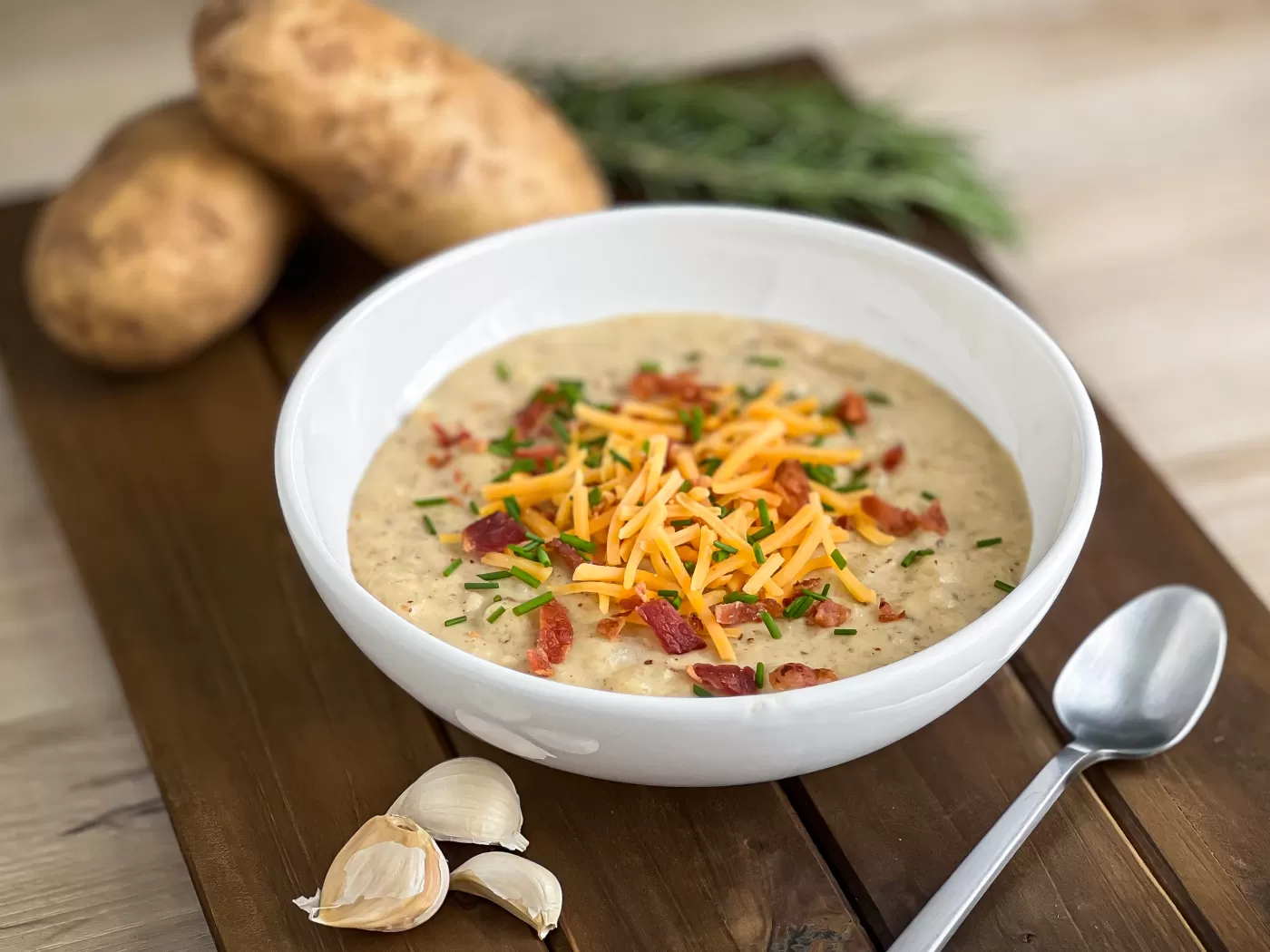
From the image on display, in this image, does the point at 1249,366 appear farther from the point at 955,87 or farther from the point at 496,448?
the point at 496,448

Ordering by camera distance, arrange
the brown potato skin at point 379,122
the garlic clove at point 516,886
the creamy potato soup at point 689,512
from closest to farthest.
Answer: the garlic clove at point 516,886 → the creamy potato soup at point 689,512 → the brown potato skin at point 379,122

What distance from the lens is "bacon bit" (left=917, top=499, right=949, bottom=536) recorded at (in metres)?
1.85

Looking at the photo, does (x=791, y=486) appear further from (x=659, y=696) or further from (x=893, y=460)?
(x=659, y=696)

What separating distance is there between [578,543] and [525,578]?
0.08 m

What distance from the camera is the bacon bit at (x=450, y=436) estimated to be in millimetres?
2053

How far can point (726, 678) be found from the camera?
1.60 meters

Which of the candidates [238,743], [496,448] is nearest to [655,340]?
[496,448]

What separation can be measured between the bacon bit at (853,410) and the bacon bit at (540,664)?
0.65 metres

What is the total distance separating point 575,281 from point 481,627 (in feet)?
2.45

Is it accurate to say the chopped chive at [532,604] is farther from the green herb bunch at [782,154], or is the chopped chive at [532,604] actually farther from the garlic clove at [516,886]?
the green herb bunch at [782,154]

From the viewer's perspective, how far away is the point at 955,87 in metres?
3.44

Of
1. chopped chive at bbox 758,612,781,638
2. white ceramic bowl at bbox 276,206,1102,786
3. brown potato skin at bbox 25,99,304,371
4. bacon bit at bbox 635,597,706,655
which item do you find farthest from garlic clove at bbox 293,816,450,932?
brown potato skin at bbox 25,99,304,371

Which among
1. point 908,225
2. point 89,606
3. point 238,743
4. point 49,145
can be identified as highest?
point 908,225

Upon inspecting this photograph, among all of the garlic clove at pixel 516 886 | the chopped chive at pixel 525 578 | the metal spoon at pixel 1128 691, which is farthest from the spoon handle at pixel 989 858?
the chopped chive at pixel 525 578
